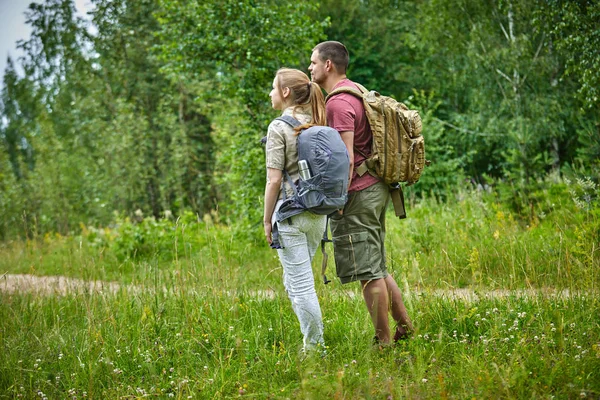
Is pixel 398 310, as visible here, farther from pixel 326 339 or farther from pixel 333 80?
pixel 333 80

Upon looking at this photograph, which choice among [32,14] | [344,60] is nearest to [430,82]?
[32,14]

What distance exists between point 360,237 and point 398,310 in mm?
607

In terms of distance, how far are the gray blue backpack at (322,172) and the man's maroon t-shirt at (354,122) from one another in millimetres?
150

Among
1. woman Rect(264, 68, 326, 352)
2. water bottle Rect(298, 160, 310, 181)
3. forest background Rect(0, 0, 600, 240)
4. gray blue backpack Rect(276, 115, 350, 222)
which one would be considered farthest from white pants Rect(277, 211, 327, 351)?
forest background Rect(0, 0, 600, 240)

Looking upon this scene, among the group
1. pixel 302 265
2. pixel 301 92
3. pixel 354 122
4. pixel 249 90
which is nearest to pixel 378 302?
pixel 302 265

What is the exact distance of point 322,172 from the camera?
318 centimetres

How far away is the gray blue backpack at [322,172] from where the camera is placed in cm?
317

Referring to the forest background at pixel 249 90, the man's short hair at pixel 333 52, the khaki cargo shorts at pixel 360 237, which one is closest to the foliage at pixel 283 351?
the khaki cargo shorts at pixel 360 237

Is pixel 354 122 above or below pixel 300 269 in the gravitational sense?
above

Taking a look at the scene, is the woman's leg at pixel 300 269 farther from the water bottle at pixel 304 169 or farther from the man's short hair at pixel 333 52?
the man's short hair at pixel 333 52

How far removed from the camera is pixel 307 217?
3373 mm

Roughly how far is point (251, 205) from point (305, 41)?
8.65 feet

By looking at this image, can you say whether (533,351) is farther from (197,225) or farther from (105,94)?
(105,94)

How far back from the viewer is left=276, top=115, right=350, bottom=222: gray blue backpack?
3.17 metres
